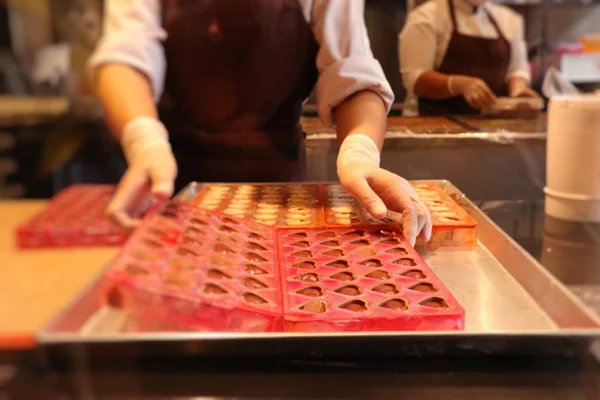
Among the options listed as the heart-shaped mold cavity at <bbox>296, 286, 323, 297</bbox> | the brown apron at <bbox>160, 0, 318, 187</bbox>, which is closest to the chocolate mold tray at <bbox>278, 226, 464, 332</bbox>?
the heart-shaped mold cavity at <bbox>296, 286, 323, 297</bbox>

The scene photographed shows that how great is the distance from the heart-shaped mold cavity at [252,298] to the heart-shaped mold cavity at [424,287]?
14cm

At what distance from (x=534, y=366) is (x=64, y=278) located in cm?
35

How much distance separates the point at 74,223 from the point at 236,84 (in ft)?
1.01

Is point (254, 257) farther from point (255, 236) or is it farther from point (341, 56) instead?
point (341, 56)

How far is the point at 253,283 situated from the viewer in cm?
52

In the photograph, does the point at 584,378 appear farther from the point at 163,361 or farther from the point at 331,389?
the point at 163,361

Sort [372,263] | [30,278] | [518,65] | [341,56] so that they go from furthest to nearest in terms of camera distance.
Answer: [518,65] < [341,56] < [372,263] < [30,278]

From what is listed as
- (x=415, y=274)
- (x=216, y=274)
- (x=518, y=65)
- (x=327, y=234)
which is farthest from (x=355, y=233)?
(x=518, y=65)

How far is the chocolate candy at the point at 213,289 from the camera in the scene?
464mm

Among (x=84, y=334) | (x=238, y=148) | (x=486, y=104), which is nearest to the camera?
(x=84, y=334)

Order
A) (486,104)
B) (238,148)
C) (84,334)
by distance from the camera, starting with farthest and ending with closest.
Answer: (486,104)
(238,148)
(84,334)

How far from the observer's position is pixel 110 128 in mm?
471

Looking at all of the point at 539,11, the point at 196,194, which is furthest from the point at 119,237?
the point at 539,11

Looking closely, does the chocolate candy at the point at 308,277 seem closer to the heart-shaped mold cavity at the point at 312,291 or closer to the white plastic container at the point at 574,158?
the heart-shaped mold cavity at the point at 312,291
